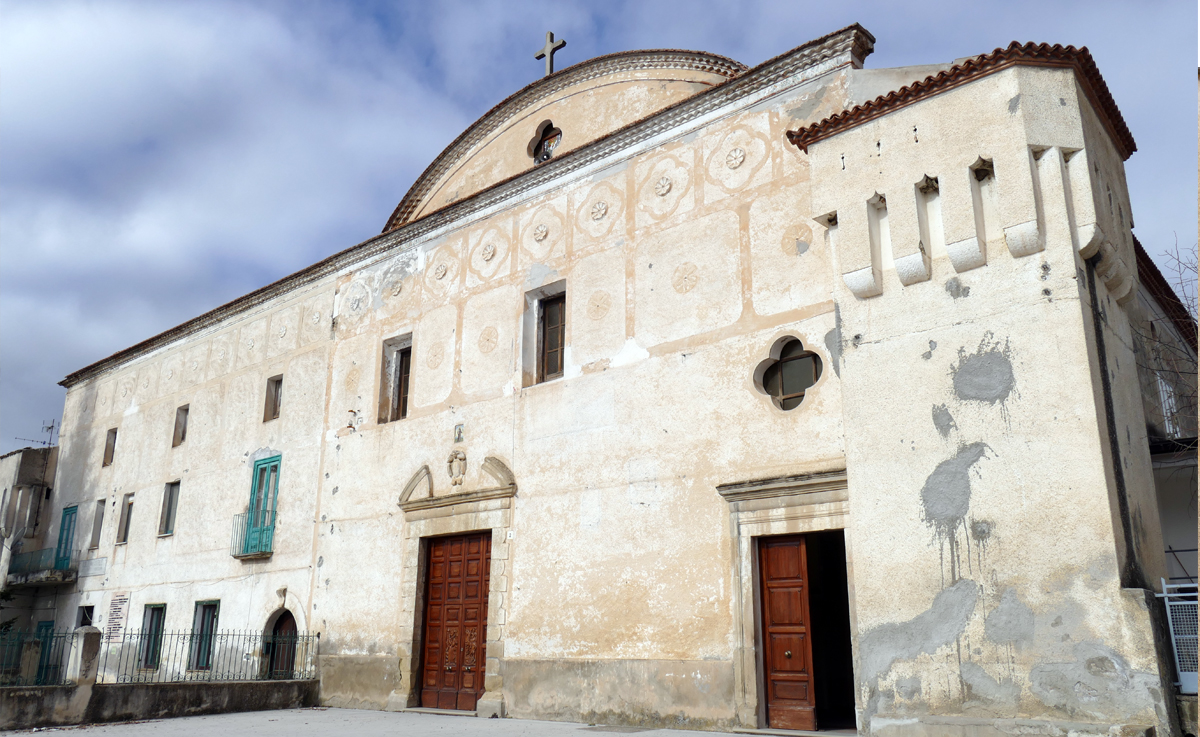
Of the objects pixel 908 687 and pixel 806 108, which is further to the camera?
pixel 806 108

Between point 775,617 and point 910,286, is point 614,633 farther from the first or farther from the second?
point 910,286

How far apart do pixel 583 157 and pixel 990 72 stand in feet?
18.6

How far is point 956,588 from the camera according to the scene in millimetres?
6898

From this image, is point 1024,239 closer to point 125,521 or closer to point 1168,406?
point 1168,406

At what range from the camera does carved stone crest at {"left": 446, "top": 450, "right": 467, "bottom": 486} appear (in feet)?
39.9

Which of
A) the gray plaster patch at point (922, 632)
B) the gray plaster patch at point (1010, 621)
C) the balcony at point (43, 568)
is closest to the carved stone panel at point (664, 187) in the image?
the gray plaster patch at point (922, 632)

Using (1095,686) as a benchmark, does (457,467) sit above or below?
above

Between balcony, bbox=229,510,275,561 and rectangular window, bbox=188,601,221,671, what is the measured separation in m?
1.11

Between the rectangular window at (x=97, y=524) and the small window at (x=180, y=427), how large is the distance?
3197mm

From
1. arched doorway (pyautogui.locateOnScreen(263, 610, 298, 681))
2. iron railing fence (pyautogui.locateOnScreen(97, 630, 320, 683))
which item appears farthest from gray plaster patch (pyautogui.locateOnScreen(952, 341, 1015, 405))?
arched doorway (pyautogui.locateOnScreen(263, 610, 298, 681))

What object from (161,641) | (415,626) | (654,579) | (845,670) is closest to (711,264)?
(654,579)

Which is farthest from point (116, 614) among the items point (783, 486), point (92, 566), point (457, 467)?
point (783, 486)

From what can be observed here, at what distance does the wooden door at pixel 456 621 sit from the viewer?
11.5 metres

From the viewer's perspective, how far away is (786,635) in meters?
8.77
